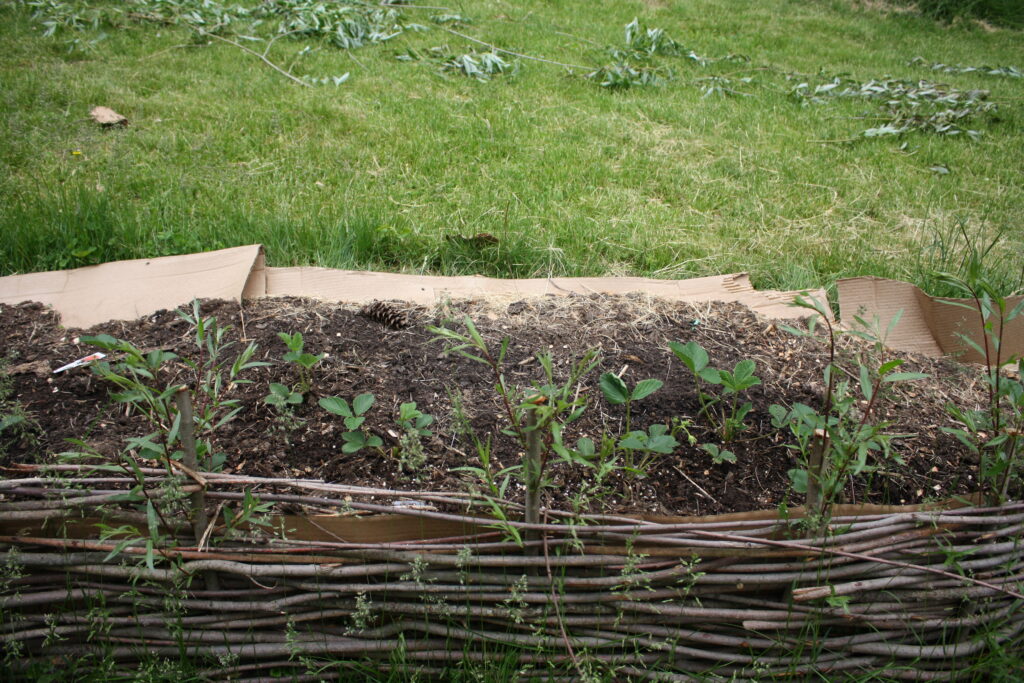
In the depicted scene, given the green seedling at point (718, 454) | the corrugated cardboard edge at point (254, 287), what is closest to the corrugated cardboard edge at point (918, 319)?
the corrugated cardboard edge at point (254, 287)

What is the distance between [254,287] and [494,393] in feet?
3.55

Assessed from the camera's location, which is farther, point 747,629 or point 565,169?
point 565,169

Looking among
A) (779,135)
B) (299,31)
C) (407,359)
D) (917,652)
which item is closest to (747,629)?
(917,652)

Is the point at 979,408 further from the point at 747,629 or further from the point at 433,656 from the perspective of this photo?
the point at 433,656

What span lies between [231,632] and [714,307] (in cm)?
177

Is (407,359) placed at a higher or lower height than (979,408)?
lower

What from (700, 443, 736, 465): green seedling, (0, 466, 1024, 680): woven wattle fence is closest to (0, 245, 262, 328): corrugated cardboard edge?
(0, 466, 1024, 680): woven wattle fence

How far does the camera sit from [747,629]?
148 cm

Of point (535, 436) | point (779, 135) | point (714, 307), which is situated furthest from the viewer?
point (779, 135)

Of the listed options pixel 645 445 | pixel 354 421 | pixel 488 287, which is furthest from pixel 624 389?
pixel 488 287

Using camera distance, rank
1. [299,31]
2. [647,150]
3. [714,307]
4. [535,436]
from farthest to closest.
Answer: [299,31] < [647,150] < [714,307] < [535,436]

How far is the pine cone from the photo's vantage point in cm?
236

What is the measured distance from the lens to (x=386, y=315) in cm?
238

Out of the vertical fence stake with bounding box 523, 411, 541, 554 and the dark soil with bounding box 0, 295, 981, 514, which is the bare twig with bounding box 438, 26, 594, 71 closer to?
the dark soil with bounding box 0, 295, 981, 514
